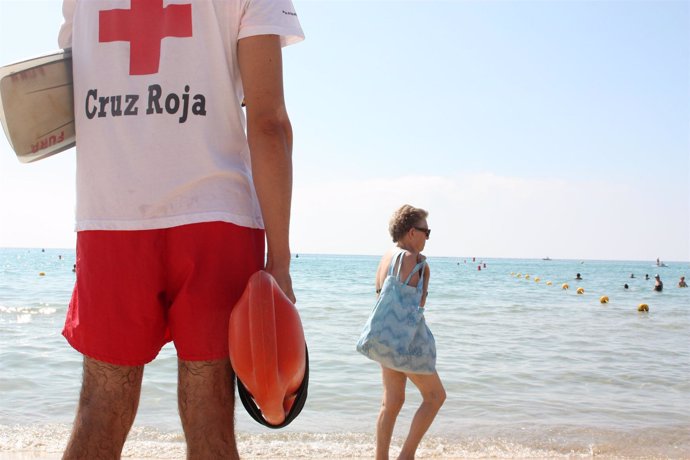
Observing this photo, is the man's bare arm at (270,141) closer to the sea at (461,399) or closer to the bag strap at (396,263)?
the bag strap at (396,263)

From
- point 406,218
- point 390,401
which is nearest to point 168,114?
point 406,218

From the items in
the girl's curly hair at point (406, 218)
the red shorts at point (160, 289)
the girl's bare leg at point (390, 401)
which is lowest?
the girl's bare leg at point (390, 401)

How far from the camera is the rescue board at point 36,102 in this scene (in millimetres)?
2027

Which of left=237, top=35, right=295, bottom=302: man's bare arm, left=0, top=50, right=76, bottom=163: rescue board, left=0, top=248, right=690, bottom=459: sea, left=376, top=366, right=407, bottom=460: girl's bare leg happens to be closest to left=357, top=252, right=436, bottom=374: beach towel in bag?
left=376, top=366, right=407, bottom=460: girl's bare leg

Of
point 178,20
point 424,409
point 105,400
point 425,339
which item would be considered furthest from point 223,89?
point 424,409

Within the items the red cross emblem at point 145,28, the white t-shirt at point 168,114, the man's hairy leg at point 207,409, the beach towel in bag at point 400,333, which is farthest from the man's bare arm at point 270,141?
the beach towel in bag at point 400,333

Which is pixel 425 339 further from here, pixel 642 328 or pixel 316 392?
pixel 642 328

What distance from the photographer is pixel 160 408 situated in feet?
19.3

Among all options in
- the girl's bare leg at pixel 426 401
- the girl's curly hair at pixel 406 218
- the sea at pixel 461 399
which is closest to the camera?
the girl's bare leg at pixel 426 401

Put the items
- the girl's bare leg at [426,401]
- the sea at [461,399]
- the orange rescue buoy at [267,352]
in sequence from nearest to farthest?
1. the orange rescue buoy at [267,352]
2. the girl's bare leg at [426,401]
3. the sea at [461,399]

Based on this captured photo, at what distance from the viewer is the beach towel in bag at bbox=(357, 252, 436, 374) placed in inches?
154

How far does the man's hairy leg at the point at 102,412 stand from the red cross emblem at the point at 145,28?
85 centimetres

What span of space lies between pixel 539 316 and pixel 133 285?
14.9 metres

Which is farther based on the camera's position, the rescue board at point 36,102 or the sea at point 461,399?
the sea at point 461,399
